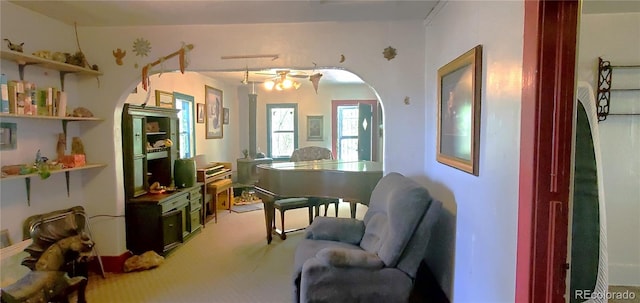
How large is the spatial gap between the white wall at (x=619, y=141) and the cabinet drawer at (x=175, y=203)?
3.96 meters

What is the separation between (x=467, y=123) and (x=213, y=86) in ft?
16.8

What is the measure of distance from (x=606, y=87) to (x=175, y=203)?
417 centimetres

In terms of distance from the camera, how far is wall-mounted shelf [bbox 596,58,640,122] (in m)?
2.85

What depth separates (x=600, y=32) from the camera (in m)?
2.87

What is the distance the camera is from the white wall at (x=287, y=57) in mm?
3117

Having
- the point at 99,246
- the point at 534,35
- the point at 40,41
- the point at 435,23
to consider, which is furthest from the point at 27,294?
the point at 435,23

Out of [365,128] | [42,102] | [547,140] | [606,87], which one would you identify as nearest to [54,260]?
[42,102]

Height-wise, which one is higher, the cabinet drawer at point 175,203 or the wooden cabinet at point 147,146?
the wooden cabinet at point 147,146

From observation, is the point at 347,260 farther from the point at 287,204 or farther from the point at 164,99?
the point at 164,99

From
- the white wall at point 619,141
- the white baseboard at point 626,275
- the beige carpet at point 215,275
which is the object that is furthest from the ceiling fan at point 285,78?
the white baseboard at point 626,275

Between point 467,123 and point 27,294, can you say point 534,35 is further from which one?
point 27,294

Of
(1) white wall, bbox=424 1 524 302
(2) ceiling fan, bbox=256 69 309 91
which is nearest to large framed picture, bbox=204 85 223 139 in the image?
(2) ceiling fan, bbox=256 69 309 91

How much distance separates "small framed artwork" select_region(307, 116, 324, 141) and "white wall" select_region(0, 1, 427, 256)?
170 inches

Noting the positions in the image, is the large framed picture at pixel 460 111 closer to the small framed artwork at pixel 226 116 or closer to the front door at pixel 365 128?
the front door at pixel 365 128
